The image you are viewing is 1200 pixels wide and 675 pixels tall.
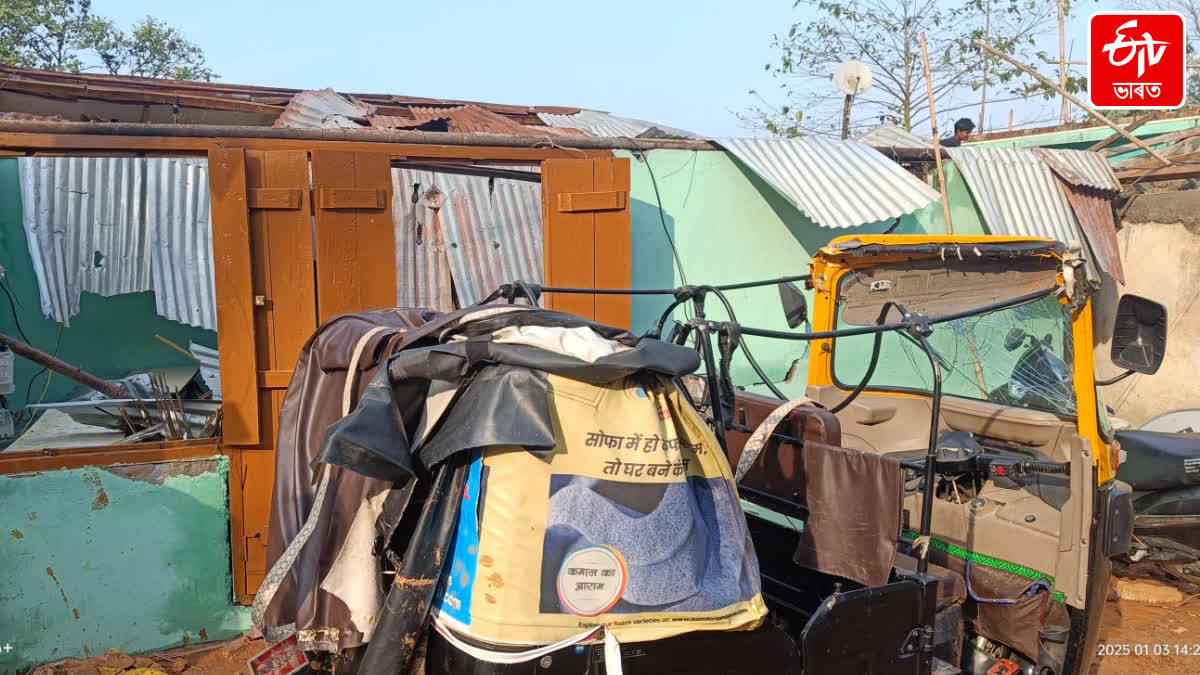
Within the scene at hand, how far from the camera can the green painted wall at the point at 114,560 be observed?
4.64 meters

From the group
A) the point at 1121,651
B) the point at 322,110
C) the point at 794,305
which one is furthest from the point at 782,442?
the point at 322,110

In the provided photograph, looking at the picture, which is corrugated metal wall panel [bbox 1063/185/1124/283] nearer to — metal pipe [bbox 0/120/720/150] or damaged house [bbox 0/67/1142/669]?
damaged house [bbox 0/67/1142/669]

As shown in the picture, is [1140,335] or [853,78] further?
[853,78]

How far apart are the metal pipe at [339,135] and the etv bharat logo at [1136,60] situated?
13.3 ft

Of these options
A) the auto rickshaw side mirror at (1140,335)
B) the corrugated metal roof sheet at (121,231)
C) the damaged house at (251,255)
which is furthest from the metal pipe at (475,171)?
the auto rickshaw side mirror at (1140,335)

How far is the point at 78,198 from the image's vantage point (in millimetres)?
6145

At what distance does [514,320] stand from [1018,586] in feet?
7.62

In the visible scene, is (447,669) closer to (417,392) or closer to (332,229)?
(417,392)

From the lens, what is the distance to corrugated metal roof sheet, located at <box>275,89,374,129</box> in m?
9.31

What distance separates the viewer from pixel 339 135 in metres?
5.78

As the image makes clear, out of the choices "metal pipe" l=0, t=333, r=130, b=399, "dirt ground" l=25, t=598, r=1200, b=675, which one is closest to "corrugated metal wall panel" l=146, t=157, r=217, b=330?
"metal pipe" l=0, t=333, r=130, b=399

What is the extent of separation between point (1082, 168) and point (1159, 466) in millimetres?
3791

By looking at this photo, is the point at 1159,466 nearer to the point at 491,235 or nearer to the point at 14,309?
the point at 491,235
